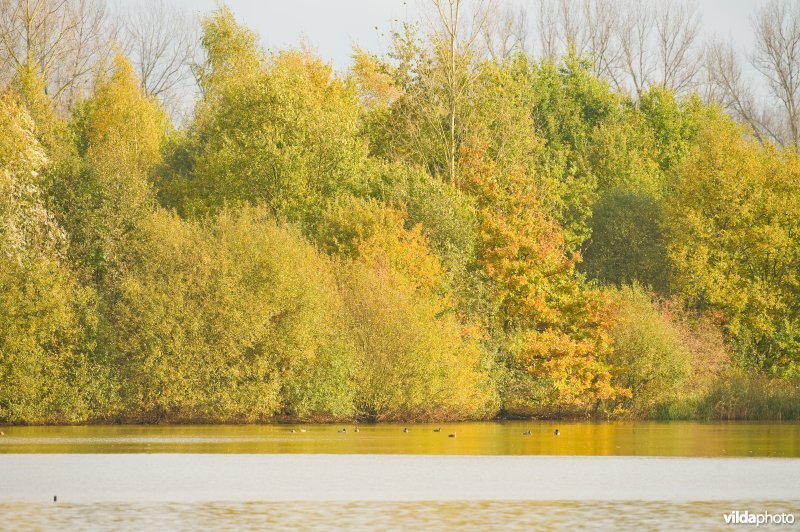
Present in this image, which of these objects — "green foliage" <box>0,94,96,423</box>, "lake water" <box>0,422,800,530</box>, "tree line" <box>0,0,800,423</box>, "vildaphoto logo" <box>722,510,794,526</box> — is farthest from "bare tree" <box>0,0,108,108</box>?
"vildaphoto logo" <box>722,510,794,526</box>

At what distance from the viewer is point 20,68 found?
72.9 m

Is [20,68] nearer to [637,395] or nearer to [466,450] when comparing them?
[637,395]

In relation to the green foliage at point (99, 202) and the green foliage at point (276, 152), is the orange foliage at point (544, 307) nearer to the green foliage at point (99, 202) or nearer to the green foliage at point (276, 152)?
the green foliage at point (276, 152)

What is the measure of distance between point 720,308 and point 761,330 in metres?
2.64

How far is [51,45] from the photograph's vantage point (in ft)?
262

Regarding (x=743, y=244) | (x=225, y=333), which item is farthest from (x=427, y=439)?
(x=743, y=244)

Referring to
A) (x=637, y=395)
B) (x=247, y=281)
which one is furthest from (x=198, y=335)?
(x=637, y=395)

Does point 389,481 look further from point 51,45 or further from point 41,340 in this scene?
point 51,45

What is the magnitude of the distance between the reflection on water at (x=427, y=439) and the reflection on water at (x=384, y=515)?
38.2 feet

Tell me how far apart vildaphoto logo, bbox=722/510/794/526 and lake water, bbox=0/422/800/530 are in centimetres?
23

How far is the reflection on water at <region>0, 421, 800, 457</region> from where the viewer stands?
3550 cm

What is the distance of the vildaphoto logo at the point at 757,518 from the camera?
2055cm

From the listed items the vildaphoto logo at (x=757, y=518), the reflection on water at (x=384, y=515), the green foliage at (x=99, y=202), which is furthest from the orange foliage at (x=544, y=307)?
the vildaphoto logo at (x=757, y=518)

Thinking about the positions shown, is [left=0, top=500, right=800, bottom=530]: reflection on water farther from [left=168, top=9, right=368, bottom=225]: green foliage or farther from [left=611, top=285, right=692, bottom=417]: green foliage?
[left=168, top=9, right=368, bottom=225]: green foliage
